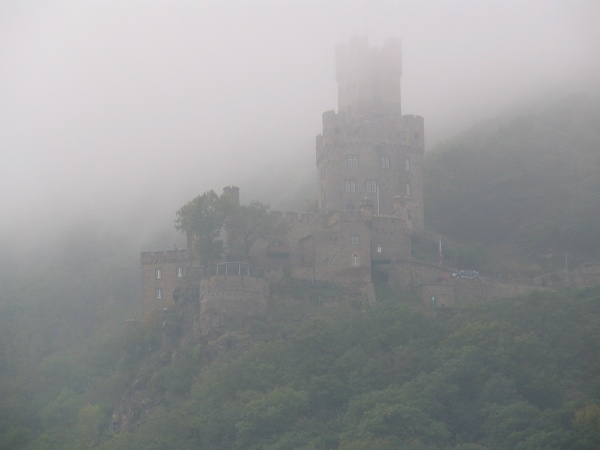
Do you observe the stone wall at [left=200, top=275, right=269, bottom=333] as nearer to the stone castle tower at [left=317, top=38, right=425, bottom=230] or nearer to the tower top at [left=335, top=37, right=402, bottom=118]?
the stone castle tower at [left=317, top=38, right=425, bottom=230]

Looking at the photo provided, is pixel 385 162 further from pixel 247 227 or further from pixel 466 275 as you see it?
pixel 247 227

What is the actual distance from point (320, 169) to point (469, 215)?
11.0m

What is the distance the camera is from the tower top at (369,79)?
11688 centimetres

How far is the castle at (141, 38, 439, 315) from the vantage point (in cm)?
10462

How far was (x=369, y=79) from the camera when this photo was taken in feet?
386

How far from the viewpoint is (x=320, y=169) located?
115 metres

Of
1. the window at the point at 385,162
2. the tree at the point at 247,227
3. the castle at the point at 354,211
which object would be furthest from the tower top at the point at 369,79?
the tree at the point at 247,227

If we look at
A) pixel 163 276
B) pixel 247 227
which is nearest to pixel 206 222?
pixel 247 227

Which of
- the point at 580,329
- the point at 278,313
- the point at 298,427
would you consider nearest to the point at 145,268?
the point at 278,313

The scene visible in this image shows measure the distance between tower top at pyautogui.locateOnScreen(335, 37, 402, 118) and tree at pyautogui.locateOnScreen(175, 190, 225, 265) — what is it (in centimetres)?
1551

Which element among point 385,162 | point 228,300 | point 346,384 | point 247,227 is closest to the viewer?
point 346,384

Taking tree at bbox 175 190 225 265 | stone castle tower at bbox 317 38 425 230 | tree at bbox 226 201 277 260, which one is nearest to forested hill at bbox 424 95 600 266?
stone castle tower at bbox 317 38 425 230

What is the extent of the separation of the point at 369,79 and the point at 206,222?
19.0m

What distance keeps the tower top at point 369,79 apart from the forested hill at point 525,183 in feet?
22.1
